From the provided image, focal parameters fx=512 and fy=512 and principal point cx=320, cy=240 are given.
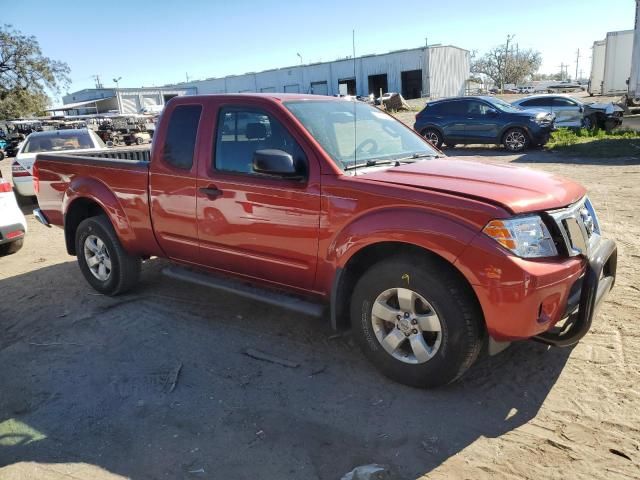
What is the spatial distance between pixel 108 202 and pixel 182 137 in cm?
114

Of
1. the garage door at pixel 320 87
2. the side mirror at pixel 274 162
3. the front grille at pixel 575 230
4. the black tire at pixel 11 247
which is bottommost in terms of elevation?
the black tire at pixel 11 247

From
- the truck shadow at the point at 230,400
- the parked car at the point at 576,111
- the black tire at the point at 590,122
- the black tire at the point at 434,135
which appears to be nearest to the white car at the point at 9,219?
the truck shadow at the point at 230,400

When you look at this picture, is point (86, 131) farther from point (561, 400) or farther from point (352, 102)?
point (561, 400)

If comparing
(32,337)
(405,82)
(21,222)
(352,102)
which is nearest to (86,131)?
(21,222)

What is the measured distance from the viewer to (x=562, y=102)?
19.0 m

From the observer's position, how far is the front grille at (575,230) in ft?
9.74

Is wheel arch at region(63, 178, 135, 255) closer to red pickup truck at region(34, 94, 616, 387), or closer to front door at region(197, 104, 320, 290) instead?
red pickup truck at region(34, 94, 616, 387)

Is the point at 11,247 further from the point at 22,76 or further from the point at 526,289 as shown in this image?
the point at 22,76

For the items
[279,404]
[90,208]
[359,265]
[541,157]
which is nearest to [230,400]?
[279,404]

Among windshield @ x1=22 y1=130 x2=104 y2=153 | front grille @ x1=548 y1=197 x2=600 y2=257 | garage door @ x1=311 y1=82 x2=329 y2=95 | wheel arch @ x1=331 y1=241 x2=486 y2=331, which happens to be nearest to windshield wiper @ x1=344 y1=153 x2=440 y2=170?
wheel arch @ x1=331 y1=241 x2=486 y2=331

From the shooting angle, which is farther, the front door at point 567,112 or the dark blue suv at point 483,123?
the front door at point 567,112

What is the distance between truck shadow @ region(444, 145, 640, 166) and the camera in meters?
12.9

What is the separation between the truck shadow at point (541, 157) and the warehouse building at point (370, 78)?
3614 cm

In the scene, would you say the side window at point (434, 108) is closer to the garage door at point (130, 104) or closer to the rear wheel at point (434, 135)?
the rear wheel at point (434, 135)
